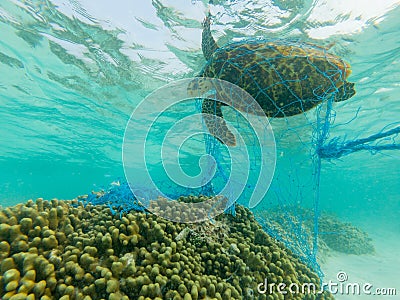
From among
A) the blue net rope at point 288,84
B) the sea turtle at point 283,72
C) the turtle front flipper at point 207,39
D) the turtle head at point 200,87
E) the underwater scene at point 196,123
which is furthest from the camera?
the turtle front flipper at point 207,39

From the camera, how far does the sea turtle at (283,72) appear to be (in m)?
4.43

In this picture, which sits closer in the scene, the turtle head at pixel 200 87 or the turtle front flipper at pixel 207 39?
the turtle head at pixel 200 87

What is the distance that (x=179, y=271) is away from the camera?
2.93 metres

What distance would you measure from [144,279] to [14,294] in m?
1.31

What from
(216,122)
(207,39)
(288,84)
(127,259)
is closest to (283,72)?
(288,84)

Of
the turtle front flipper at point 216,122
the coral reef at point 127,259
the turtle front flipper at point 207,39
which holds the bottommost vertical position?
the coral reef at point 127,259

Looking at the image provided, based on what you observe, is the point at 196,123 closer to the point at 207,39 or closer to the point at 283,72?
the point at 207,39

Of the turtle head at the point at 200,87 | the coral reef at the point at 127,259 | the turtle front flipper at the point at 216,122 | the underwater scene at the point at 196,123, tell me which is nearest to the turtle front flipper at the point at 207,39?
the underwater scene at the point at 196,123

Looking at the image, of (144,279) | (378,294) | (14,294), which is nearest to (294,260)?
(144,279)

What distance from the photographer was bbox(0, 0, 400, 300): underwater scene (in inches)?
114

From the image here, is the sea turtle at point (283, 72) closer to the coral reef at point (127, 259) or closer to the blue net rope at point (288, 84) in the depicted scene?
the blue net rope at point (288, 84)

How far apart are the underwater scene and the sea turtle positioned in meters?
0.03

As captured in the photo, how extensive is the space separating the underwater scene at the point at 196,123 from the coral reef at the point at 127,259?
21mm

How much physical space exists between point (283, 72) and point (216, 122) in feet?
7.23
